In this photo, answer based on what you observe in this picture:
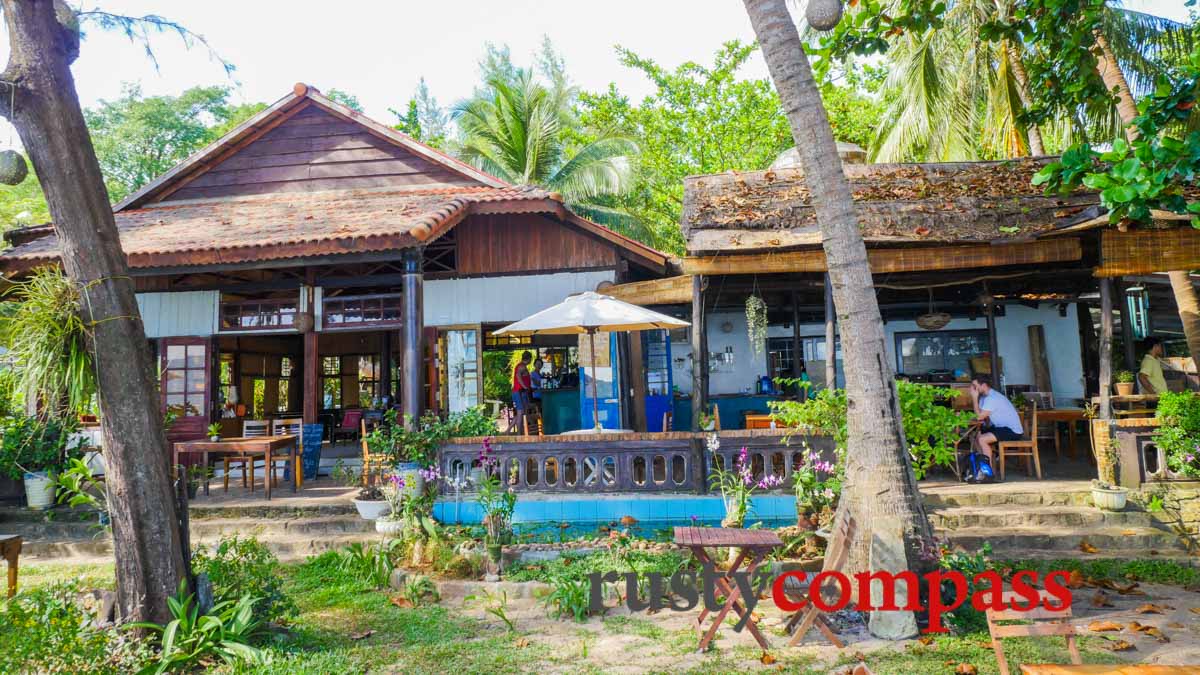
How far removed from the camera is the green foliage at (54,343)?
4203 mm

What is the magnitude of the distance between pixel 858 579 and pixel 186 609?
419cm

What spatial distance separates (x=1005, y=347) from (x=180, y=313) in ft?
46.5

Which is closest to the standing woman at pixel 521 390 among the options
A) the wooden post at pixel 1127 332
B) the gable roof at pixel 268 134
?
the gable roof at pixel 268 134

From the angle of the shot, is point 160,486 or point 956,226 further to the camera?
point 956,226

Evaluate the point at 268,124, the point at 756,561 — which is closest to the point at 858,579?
the point at 756,561

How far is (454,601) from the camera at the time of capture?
5617mm

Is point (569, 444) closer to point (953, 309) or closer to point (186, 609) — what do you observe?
point (186, 609)

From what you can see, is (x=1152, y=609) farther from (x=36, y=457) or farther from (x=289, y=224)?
(x=36, y=457)

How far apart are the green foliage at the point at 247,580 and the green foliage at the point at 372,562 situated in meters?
1.06

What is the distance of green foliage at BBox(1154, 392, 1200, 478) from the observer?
6.83 m

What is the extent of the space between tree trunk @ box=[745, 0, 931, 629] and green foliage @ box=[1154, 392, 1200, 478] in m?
4.02

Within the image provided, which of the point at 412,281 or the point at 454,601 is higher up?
the point at 412,281

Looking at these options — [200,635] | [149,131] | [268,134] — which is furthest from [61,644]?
[149,131]

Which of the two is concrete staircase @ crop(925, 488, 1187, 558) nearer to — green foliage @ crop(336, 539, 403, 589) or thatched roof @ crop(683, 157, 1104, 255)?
thatched roof @ crop(683, 157, 1104, 255)
